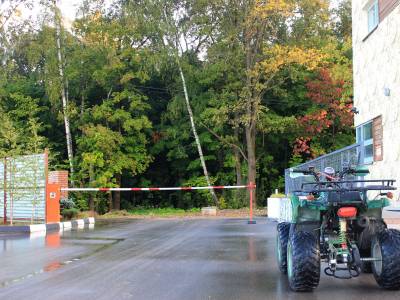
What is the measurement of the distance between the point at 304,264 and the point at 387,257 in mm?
945

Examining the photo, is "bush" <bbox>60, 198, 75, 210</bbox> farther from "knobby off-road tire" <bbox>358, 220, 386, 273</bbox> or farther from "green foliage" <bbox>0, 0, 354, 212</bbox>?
"knobby off-road tire" <bbox>358, 220, 386, 273</bbox>

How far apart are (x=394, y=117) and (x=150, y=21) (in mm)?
18658

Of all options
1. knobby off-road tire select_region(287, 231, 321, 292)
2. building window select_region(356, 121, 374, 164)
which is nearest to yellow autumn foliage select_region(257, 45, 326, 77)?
building window select_region(356, 121, 374, 164)

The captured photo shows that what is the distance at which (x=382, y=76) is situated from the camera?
15.5 m

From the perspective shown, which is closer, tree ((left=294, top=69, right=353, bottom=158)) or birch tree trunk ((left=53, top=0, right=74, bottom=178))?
tree ((left=294, top=69, right=353, bottom=158))

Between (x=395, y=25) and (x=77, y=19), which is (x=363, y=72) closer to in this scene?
(x=395, y=25)

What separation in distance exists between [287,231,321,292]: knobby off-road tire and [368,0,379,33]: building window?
446 inches

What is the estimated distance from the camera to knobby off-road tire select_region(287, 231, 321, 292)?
620 cm

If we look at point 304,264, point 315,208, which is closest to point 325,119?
point 315,208

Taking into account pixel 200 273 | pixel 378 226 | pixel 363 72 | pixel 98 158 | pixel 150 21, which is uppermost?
pixel 150 21

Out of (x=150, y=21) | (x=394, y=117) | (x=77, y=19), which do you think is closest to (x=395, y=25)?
(x=394, y=117)

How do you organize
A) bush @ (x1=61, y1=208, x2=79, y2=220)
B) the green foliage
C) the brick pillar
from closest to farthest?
bush @ (x1=61, y1=208, x2=79, y2=220) < the brick pillar < the green foliage

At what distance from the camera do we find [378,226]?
6.57 meters

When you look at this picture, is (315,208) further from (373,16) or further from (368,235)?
(373,16)
